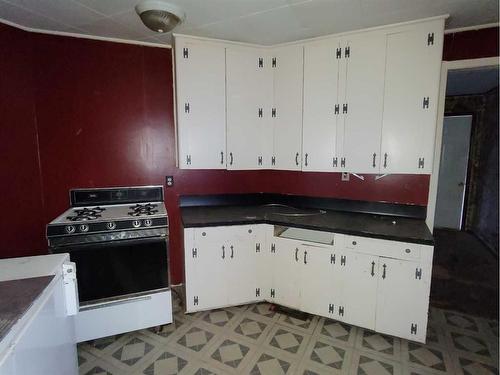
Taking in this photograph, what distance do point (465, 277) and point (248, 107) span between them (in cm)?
313

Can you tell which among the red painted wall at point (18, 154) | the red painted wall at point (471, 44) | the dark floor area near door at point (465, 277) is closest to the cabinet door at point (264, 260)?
the dark floor area near door at point (465, 277)

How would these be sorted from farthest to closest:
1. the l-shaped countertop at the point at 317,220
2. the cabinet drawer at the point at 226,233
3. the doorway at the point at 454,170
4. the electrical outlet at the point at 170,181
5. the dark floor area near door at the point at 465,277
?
the doorway at the point at 454,170
the electrical outlet at the point at 170,181
the dark floor area near door at the point at 465,277
the cabinet drawer at the point at 226,233
the l-shaped countertop at the point at 317,220

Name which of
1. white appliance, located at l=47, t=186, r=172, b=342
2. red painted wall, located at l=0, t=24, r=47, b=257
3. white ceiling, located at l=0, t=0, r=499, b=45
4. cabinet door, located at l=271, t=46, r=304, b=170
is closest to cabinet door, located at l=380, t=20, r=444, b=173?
white ceiling, located at l=0, t=0, r=499, b=45

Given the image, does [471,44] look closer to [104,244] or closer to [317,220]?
[317,220]

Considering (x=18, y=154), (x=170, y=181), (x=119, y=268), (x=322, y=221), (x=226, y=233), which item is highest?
(x=18, y=154)

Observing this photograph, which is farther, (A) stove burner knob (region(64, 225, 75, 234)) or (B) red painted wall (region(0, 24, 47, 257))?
(B) red painted wall (region(0, 24, 47, 257))

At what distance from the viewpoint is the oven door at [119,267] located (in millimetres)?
2070

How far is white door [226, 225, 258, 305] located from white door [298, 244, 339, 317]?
43cm

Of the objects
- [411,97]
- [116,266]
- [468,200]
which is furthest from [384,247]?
[468,200]

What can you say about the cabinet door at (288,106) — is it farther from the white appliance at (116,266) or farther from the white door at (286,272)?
the white appliance at (116,266)

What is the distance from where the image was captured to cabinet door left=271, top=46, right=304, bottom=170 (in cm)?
255

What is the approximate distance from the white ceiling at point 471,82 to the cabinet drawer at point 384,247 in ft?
7.34

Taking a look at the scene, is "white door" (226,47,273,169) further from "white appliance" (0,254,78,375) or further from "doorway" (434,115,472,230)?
"doorway" (434,115,472,230)

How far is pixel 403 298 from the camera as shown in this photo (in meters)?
2.10
